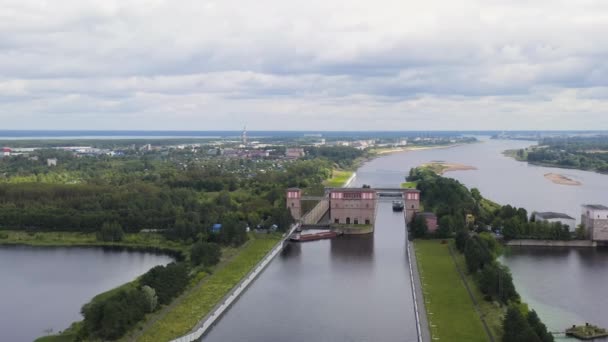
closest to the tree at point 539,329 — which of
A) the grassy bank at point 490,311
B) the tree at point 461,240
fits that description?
the grassy bank at point 490,311

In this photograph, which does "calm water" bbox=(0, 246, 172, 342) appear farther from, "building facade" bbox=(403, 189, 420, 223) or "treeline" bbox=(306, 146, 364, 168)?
"treeline" bbox=(306, 146, 364, 168)

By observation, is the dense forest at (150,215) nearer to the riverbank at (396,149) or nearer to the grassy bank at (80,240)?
the grassy bank at (80,240)

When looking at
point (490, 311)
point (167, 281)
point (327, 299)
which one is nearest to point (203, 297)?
point (167, 281)

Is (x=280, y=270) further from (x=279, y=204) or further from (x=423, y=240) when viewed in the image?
(x=279, y=204)

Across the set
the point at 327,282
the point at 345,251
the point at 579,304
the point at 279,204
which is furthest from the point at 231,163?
the point at 579,304

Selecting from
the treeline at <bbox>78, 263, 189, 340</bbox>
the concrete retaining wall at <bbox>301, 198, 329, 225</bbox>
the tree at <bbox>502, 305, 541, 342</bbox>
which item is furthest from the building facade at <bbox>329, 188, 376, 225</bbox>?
the tree at <bbox>502, 305, 541, 342</bbox>

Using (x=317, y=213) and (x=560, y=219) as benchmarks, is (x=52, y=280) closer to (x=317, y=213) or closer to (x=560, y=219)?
(x=317, y=213)
